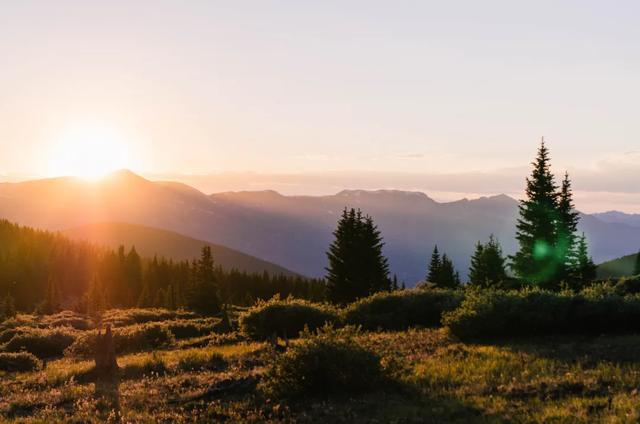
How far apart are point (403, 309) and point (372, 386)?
1261cm

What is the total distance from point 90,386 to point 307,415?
331 inches

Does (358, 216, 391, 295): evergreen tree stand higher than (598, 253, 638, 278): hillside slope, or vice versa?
(358, 216, 391, 295): evergreen tree

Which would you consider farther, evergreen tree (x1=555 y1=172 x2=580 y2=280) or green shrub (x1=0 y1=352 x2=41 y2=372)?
evergreen tree (x1=555 y1=172 x2=580 y2=280)

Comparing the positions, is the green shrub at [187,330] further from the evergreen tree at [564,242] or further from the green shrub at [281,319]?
the evergreen tree at [564,242]

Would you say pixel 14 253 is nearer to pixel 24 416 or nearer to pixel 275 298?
pixel 275 298

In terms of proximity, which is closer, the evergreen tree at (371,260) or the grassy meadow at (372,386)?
the grassy meadow at (372,386)

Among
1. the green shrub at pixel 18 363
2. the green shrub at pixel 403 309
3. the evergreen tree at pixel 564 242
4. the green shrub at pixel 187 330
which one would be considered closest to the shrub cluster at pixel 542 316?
the green shrub at pixel 403 309

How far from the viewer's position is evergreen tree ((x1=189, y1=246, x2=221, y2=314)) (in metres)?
67.1

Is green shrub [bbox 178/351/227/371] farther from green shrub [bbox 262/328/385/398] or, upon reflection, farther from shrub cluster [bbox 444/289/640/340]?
shrub cluster [bbox 444/289/640/340]

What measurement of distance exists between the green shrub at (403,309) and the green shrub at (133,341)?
33.0 ft

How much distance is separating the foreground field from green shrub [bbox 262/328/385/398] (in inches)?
8.4

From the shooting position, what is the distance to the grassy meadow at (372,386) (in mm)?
10125

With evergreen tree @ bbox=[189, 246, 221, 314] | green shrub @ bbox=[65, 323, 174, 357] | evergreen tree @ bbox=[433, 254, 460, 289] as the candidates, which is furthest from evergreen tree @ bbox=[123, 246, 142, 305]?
green shrub @ bbox=[65, 323, 174, 357]

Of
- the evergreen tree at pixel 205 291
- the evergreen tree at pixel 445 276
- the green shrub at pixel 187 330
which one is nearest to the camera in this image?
the green shrub at pixel 187 330
